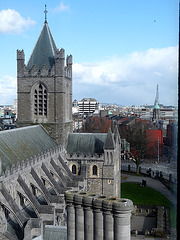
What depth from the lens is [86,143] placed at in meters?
35.2

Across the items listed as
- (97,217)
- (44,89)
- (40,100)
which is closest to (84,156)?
(40,100)

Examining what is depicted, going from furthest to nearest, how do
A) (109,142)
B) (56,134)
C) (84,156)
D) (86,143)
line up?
(86,143), (56,134), (84,156), (109,142)

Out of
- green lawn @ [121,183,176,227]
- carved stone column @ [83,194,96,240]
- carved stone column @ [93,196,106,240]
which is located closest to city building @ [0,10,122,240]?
green lawn @ [121,183,176,227]

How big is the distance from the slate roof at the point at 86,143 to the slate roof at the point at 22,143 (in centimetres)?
271

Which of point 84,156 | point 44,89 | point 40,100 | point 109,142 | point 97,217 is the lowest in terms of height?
point 84,156

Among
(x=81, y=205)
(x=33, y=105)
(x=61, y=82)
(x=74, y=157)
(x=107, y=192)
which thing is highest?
(x=61, y=82)

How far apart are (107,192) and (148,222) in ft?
18.5

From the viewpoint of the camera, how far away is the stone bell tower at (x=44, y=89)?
33562 millimetres

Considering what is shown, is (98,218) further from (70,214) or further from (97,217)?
(70,214)

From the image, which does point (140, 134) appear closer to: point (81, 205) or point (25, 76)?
point (25, 76)

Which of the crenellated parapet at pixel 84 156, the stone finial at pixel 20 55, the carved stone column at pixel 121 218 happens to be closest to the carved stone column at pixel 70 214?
the carved stone column at pixel 121 218

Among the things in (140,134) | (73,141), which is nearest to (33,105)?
(73,141)

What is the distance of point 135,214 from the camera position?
1380 inches

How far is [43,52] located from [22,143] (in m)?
12.5
